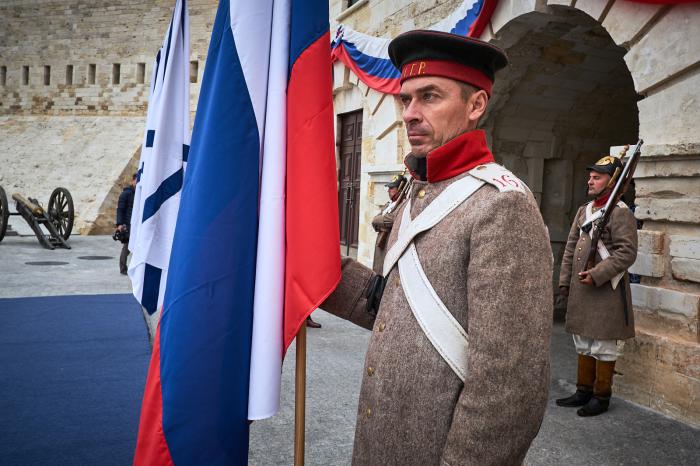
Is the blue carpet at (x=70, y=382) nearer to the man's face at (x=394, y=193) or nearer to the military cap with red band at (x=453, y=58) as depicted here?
the military cap with red band at (x=453, y=58)

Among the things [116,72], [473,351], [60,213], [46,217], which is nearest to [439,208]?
[473,351]

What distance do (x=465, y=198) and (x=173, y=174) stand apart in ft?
5.84

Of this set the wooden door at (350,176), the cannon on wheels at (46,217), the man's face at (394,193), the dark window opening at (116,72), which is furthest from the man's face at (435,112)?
the dark window opening at (116,72)

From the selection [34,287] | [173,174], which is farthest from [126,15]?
[173,174]

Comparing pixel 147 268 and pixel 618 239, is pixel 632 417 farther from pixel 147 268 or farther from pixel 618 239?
pixel 147 268

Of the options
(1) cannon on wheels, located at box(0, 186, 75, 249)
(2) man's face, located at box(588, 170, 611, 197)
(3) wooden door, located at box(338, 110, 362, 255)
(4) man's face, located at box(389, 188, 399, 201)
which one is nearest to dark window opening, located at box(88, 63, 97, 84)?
(1) cannon on wheels, located at box(0, 186, 75, 249)

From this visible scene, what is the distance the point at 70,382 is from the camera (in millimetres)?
3855

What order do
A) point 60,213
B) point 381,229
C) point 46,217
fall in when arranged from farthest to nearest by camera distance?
point 60,213, point 46,217, point 381,229

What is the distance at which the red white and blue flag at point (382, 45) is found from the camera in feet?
17.4

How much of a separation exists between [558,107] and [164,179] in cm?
550

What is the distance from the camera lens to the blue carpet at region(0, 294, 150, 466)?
2893 millimetres

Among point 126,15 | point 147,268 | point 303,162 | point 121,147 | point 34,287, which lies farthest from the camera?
point 126,15

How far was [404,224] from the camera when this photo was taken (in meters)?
1.50

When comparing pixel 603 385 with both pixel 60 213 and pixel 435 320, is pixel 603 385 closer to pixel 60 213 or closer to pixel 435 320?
pixel 435 320
